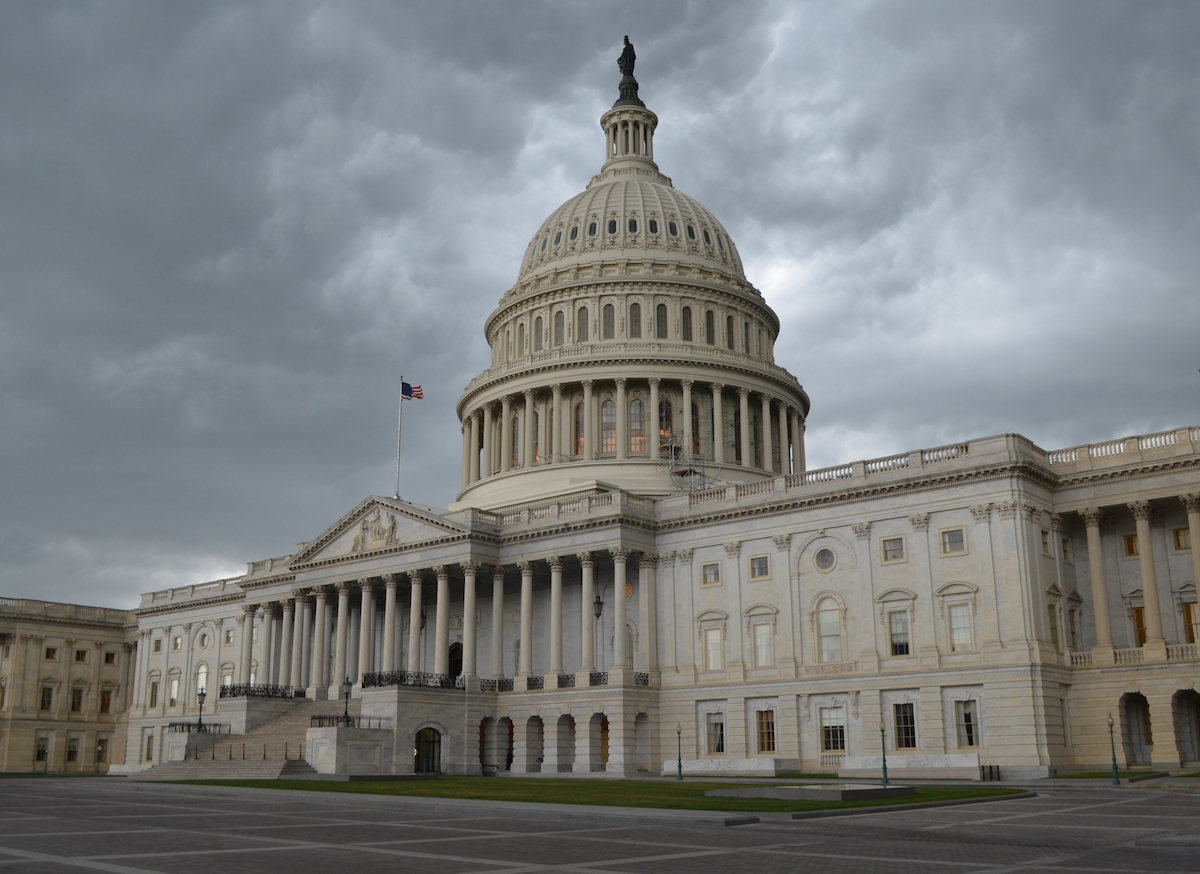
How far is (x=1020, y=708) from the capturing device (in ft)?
174

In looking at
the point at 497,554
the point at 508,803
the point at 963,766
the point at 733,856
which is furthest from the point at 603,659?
the point at 733,856

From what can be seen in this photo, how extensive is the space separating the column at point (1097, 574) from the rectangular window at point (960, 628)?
244 inches

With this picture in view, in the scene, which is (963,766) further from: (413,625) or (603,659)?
(413,625)

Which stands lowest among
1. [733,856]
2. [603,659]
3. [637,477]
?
[733,856]

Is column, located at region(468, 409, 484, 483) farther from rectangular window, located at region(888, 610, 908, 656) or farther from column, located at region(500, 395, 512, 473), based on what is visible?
rectangular window, located at region(888, 610, 908, 656)

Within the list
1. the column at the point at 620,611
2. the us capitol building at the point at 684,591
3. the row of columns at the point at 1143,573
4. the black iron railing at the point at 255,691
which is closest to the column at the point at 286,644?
the us capitol building at the point at 684,591

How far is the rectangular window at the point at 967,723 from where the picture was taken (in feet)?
180

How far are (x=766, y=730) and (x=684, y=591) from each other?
9317mm

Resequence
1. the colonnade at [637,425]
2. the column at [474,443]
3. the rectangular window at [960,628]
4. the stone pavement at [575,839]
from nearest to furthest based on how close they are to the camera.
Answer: the stone pavement at [575,839] < the rectangular window at [960,628] < the colonnade at [637,425] < the column at [474,443]

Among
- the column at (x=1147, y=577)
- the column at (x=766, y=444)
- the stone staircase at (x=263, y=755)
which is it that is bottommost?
the stone staircase at (x=263, y=755)

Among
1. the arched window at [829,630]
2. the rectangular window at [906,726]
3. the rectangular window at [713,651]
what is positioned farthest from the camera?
the rectangular window at [713,651]

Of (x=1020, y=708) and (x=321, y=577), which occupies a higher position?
(x=321, y=577)

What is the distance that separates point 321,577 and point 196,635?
26.4m

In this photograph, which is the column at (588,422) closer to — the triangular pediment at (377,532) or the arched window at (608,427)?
the arched window at (608,427)
